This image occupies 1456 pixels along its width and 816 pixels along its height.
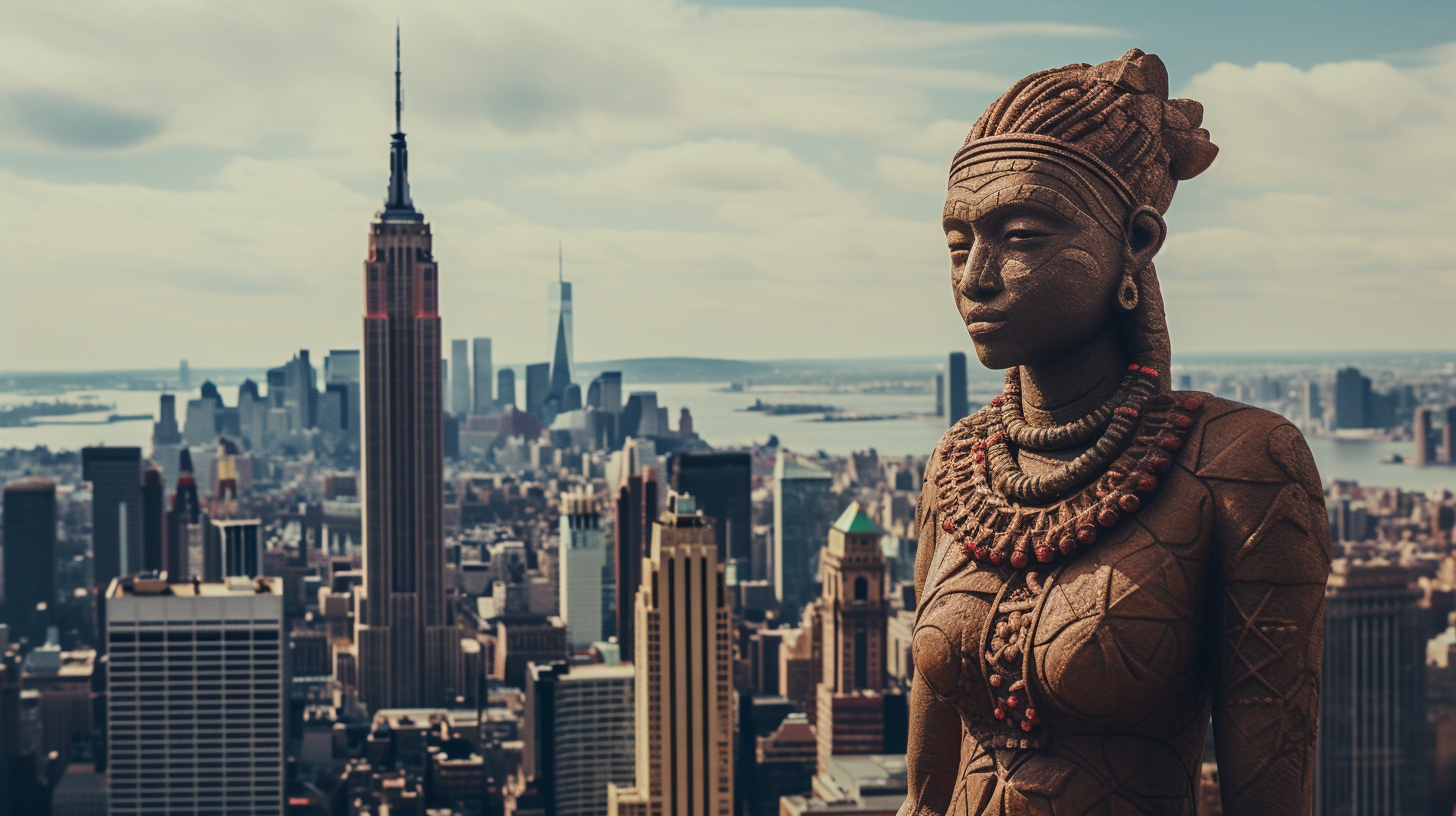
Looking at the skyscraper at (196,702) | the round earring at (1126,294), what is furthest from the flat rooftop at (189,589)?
the round earring at (1126,294)

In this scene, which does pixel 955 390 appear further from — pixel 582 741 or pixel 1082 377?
pixel 1082 377

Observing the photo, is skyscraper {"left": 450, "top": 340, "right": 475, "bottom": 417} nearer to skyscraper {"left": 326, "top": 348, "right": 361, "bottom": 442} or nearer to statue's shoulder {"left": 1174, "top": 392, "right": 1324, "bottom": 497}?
skyscraper {"left": 326, "top": 348, "right": 361, "bottom": 442}

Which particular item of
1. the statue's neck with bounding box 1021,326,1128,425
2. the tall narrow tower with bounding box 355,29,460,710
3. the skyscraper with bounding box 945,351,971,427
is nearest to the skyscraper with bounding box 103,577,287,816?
the tall narrow tower with bounding box 355,29,460,710

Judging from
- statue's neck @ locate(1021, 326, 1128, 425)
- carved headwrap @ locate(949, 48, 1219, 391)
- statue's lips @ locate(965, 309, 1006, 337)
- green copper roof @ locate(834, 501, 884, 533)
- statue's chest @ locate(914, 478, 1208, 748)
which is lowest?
green copper roof @ locate(834, 501, 884, 533)

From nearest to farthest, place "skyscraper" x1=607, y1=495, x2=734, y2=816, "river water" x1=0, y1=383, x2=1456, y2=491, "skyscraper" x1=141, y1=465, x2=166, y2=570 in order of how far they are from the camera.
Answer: "skyscraper" x1=607, y1=495, x2=734, y2=816 < "river water" x1=0, y1=383, x2=1456, y2=491 < "skyscraper" x1=141, y1=465, x2=166, y2=570

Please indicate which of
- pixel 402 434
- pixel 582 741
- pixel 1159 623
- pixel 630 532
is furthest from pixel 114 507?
pixel 1159 623

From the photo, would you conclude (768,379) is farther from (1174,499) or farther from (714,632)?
(1174,499)

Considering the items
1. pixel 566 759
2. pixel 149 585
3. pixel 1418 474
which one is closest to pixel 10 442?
pixel 149 585
